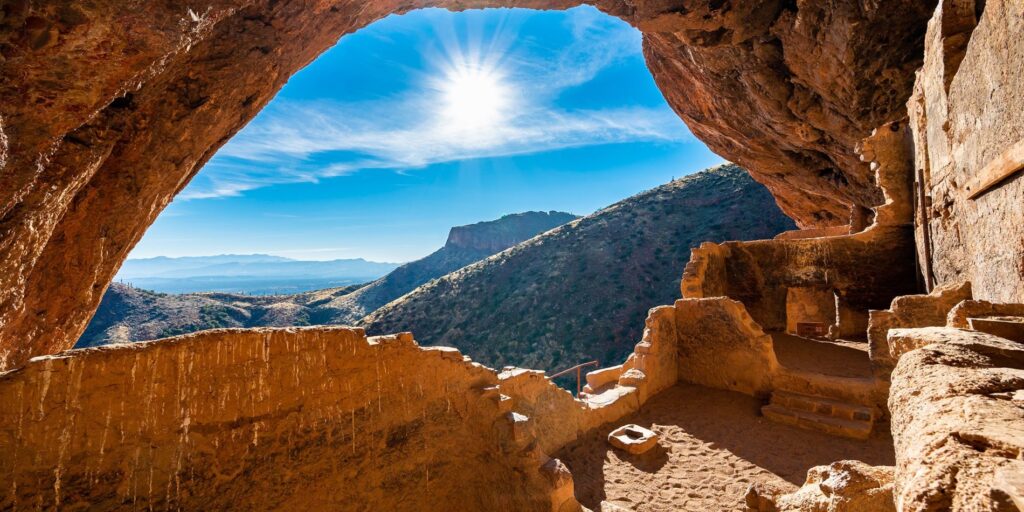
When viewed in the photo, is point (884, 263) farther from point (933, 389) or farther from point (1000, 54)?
point (933, 389)

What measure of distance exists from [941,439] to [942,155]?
755 centimetres

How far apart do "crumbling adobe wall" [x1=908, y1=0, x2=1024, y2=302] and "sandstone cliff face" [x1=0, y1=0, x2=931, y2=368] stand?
15.0 feet

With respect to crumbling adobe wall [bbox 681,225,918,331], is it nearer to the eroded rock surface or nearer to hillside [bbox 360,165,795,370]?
the eroded rock surface

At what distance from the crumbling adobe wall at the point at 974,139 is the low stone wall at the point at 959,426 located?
10.5 feet

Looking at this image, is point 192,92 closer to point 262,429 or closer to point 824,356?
point 262,429

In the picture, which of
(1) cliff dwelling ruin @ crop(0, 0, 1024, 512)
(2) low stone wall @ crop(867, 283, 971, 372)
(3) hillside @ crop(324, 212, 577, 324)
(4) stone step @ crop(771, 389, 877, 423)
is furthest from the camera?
(3) hillside @ crop(324, 212, 577, 324)

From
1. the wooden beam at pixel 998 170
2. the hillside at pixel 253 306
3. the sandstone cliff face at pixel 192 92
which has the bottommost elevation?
the hillside at pixel 253 306

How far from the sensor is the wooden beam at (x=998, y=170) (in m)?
3.88

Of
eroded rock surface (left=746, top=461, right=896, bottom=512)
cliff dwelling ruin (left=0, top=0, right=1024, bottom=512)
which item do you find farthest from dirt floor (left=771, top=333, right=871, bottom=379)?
eroded rock surface (left=746, top=461, right=896, bottom=512)

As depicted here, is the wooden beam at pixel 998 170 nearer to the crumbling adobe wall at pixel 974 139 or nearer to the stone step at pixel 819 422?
the crumbling adobe wall at pixel 974 139

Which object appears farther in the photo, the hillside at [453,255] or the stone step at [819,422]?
the hillside at [453,255]

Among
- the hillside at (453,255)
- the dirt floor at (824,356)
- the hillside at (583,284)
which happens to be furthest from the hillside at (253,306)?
the dirt floor at (824,356)

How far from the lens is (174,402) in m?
3.05

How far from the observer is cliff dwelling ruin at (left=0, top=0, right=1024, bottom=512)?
2650 millimetres
